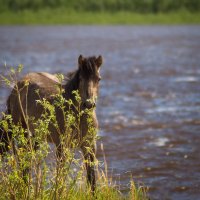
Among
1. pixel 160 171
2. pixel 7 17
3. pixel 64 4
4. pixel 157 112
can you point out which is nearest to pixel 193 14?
pixel 64 4

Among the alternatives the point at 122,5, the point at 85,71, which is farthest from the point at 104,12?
the point at 85,71

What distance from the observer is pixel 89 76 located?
24.3ft

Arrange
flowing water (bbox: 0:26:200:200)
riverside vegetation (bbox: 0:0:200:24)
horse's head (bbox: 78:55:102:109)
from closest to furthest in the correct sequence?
1. horse's head (bbox: 78:55:102:109)
2. flowing water (bbox: 0:26:200:200)
3. riverside vegetation (bbox: 0:0:200:24)

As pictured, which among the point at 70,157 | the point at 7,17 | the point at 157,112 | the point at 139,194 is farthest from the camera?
the point at 7,17

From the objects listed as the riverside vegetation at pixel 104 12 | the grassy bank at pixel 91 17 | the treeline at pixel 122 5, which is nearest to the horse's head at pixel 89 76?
the riverside vegetation at pixel 104 12

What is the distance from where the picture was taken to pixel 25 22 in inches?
3858

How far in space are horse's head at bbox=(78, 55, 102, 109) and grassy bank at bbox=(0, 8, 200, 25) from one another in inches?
3577

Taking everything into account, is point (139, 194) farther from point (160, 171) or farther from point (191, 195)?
point (160, 171)

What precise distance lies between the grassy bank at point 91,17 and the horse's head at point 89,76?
298ft

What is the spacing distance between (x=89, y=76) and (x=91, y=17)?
93.7m

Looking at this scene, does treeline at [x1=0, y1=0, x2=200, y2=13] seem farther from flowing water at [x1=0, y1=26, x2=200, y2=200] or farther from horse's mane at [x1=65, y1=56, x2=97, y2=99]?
horse's mane at [x1=65, y1=56, x2=97, y2=99]

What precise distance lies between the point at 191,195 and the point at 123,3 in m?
93.6

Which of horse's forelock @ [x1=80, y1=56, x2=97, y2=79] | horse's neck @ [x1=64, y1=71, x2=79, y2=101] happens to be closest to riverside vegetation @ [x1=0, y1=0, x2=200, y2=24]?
horse's neck @ [x1=64, y1=71, x2=79, y2=101]

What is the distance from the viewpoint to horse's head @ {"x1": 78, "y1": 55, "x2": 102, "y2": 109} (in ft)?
24.0
